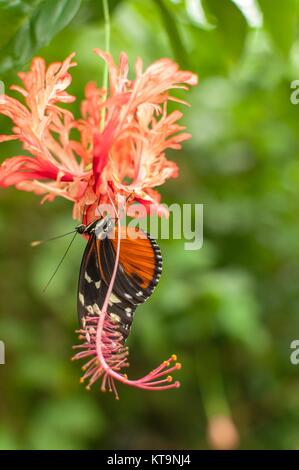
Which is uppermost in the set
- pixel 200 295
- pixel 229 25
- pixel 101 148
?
pixel 229 25

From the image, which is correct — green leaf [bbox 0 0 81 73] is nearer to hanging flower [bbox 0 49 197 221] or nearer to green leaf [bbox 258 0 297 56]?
hanging flower [bbox 0 49 197 221]

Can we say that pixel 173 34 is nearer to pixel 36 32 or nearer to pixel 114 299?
pixel 36 32

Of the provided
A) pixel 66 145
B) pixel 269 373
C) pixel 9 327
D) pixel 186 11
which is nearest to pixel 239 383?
pixel 269 373

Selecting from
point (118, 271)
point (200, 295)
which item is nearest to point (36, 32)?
point (118, 271)

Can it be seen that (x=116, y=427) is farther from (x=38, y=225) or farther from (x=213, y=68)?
(x=213, y=68)

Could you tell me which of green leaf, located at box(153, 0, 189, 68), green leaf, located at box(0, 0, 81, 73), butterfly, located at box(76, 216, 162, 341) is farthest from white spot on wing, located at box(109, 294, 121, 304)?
green leaf, located at box(153, 0, 189, 68)

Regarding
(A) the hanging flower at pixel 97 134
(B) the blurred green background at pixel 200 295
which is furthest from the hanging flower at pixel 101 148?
(B) the blurred green background at pixel 200 295
